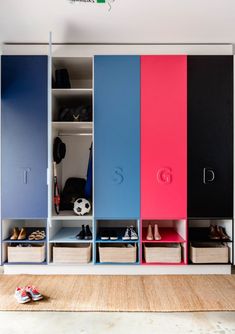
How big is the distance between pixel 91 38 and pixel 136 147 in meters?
1.27

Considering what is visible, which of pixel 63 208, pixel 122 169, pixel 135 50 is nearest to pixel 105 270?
pixel 63 208

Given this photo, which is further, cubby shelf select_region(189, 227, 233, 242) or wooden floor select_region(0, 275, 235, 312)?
cubby shelf select_region(189, 227, 233, 242)

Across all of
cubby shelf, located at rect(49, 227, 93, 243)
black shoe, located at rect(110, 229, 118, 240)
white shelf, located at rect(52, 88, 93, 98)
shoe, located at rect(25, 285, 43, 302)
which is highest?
white shelf, located at rect(52, 88, 93, 98)

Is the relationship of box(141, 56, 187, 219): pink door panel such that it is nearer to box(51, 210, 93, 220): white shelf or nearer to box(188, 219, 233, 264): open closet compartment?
box(188, 219, 233, 264): open closet compartment

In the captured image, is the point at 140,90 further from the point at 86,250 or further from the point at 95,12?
the point at 86,250

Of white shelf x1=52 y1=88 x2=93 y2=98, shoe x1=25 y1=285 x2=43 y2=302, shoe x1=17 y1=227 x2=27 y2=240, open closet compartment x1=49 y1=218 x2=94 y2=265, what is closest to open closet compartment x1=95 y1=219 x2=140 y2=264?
open closet compartment x1=49 y1=218 x2=94 y2=265

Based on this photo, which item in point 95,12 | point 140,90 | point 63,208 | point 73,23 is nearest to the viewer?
point 95,12

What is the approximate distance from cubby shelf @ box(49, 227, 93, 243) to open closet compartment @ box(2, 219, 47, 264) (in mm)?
131

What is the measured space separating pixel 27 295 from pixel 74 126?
1.81 metres

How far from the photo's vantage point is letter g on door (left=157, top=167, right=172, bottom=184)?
2840 mm

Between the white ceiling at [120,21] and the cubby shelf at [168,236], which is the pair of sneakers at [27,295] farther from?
the white ceiling at [120,21]

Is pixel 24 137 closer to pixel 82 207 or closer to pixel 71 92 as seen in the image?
pixel 71 92

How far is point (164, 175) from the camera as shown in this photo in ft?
9.34

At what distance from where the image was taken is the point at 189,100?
9.31 ft
